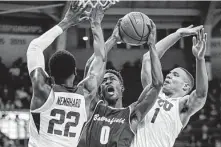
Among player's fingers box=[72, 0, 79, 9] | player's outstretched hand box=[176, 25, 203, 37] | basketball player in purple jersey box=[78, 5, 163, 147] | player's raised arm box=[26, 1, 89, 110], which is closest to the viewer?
player's raised arm box=[26, 1, 89, 110]

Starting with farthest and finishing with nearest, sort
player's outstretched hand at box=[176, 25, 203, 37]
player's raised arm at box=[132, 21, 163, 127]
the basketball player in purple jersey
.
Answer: player's outstretched hand at box=[176, 25, 203, 37] → the basketball player in purple jersey → player's raised arm at box=[132, 21, 163, 127]

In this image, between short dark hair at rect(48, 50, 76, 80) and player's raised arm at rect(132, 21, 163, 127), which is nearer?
short dark hair at rect(48, 50, 76, 80)

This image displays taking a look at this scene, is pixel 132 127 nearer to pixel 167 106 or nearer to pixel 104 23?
pixel 167 106

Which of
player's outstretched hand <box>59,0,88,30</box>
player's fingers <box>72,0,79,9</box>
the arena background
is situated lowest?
the arena background

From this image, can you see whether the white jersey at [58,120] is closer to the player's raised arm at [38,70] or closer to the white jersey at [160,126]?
the player's raised arm at [38,70]

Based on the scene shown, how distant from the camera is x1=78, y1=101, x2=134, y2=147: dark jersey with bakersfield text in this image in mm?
4477

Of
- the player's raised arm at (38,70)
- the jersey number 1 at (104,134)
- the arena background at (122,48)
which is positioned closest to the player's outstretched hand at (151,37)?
the jersey number 1 at (104,134)

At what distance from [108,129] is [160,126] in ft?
1.82

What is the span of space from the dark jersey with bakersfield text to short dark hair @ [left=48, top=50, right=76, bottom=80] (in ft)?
3.94

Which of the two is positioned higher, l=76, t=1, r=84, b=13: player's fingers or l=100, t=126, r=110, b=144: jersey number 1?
l=76, t=1, r=84, b=13: player's fingers

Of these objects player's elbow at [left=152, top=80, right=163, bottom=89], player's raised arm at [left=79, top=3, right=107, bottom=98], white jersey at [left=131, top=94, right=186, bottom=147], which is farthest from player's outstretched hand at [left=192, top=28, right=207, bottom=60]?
player's raised arm at [left=79, top=3, right=107, bottom=98]

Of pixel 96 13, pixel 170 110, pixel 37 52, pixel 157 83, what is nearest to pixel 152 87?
pixel 157 83

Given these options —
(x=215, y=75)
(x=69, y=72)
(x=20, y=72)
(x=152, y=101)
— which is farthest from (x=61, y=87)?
(x=215, y=75)

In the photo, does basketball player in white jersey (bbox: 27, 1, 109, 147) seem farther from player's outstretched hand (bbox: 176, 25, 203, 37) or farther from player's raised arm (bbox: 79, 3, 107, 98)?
player's outstretched hand (bbox: 176, 25, 203, 37)
